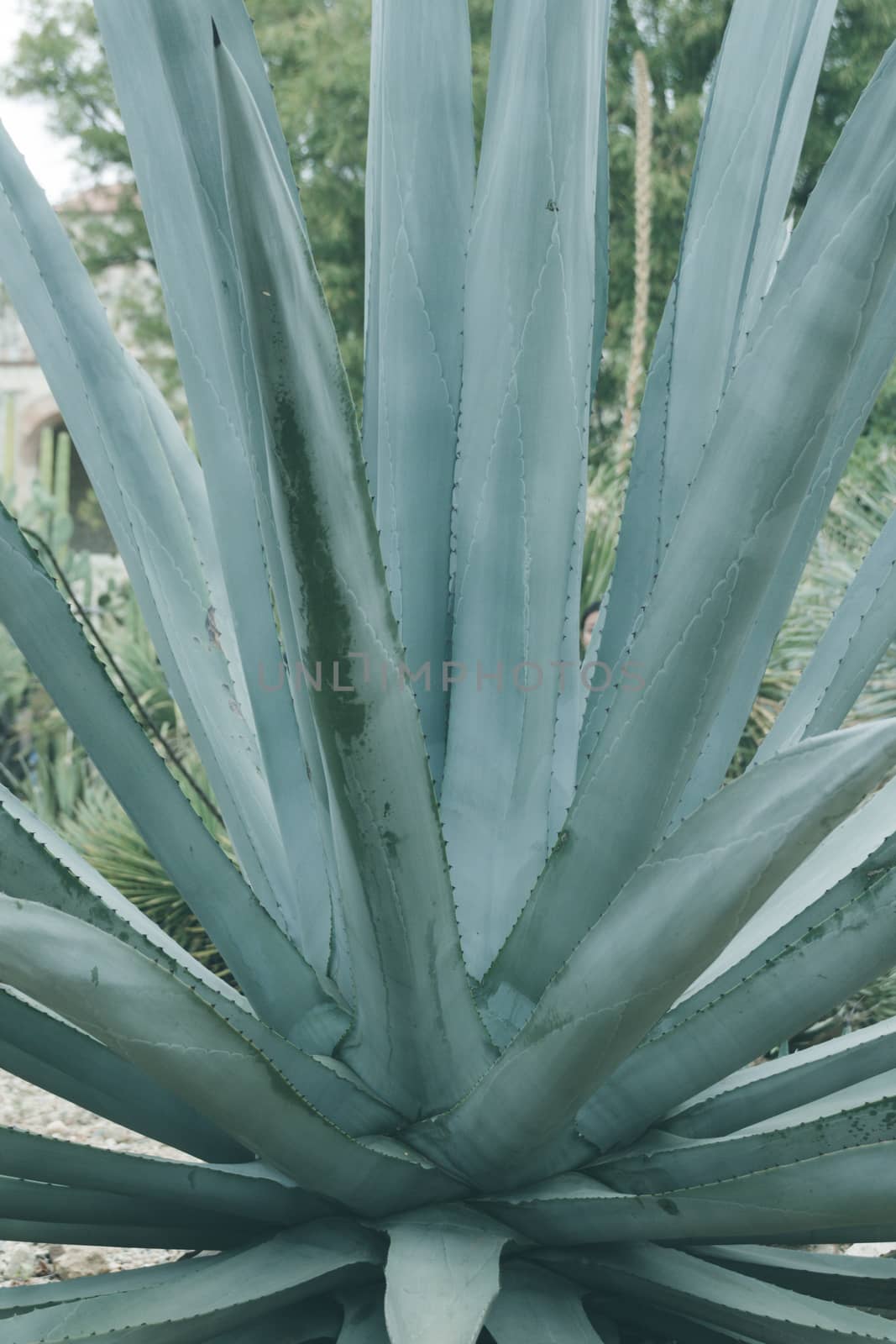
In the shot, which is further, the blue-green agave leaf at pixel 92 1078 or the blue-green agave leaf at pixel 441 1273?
the blue-green agave leaf at pixel 92 1078

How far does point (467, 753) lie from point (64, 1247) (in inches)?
57.3

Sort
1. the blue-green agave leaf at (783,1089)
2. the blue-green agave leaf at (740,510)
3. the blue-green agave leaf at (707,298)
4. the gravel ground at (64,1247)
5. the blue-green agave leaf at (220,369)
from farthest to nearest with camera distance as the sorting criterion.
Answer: the gravel ground at (64,1247), the blue-green agave leaf at (707,298), the blue-green agave leaf at (220,369), the blue-green agave leaf at (783,1089), the blue-green agave leaf at (740,510)

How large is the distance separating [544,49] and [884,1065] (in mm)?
987

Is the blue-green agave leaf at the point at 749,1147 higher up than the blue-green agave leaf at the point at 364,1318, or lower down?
higher up

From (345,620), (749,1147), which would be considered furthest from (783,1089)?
(345,620)

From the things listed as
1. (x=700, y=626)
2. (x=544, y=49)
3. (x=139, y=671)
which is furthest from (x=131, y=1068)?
(x=139, y=671)

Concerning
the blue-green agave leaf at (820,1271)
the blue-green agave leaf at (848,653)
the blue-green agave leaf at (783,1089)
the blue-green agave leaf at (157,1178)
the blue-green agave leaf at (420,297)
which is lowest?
the blue-green agave leaf at (820,1271)

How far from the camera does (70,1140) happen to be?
4.57ft

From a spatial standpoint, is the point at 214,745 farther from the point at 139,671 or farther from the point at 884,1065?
the point at 139,671

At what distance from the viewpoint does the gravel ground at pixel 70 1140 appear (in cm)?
203

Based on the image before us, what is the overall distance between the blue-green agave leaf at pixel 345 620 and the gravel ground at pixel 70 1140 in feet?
2.05

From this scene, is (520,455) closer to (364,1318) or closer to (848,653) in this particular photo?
(848,653)

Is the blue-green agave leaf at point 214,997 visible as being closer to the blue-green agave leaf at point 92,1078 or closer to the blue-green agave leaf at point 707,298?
the blue-green agave leaf at point 92,1078

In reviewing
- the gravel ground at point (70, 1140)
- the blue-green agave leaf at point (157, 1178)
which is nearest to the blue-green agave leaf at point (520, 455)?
the blue-green agave leaf at point (157, 1178)
